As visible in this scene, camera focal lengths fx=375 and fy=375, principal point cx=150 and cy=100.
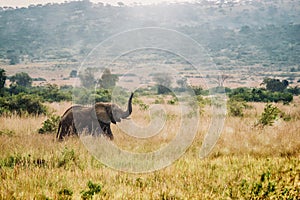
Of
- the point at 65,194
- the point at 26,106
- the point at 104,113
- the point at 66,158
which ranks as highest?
the point at 104,113

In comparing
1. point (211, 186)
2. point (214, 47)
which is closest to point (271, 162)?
point (211, 186)

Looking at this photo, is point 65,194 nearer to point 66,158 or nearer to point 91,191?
point 91,191

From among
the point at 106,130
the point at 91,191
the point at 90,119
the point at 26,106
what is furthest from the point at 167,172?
the point at 26,106

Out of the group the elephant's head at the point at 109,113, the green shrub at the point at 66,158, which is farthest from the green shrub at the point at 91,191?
the elephant's head at the point at 109,113

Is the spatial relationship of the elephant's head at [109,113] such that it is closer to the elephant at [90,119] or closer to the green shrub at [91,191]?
the elephant at [90,119]

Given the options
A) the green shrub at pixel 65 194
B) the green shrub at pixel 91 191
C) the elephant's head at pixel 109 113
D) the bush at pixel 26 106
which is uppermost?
the elephant's head at pixel 109 113

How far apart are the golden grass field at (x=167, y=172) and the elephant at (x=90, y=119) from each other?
1.46 feet

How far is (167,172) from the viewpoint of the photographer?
6.40 m

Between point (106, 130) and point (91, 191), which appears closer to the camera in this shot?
point (91, 191)

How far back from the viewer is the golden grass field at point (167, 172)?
5066mm

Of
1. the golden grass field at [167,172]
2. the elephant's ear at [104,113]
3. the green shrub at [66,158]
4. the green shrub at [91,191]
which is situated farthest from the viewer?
the elephant's ear at [104,113]

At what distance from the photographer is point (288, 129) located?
35.2 ft

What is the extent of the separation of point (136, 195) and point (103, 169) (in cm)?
181

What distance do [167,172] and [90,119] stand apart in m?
4.35
